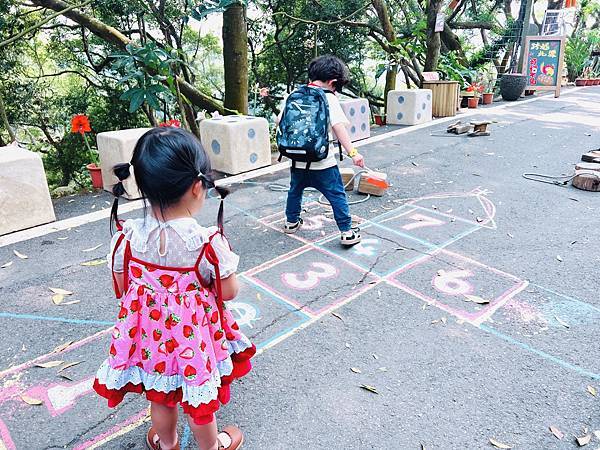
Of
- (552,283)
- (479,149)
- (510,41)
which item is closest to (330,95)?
(552,283)

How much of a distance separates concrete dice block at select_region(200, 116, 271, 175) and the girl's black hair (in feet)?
14.4

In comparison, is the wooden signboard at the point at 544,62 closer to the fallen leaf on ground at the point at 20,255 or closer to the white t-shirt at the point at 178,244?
the fallen leaf on ground at the point at 20,255

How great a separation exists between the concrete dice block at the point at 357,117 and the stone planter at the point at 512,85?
606 centimetres

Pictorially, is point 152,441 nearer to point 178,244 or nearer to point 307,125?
point 178,244

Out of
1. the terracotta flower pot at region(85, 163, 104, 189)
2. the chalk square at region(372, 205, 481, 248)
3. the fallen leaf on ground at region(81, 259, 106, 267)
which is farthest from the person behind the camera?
the terracotta flower pot at region(85, 163, 104, 189)

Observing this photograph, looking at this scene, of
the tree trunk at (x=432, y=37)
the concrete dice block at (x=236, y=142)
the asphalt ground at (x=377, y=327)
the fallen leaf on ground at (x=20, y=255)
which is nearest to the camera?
the asphalt ground at (x=377, y=327)

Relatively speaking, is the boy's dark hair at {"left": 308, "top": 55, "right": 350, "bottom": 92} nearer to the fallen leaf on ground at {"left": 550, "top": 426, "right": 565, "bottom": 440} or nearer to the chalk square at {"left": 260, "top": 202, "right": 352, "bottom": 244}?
the chalk square at {"left": 260, "top": 202, "right": 352, "bottom": 244}

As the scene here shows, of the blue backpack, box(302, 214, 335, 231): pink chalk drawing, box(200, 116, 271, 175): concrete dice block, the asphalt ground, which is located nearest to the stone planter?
the asphalt ground

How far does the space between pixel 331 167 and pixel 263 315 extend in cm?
136

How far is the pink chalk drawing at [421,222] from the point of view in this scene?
429 centimetres

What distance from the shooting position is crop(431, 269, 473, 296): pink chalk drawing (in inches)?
125

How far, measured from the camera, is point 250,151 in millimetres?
6129

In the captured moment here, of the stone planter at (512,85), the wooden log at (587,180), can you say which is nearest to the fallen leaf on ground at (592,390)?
the wooden log at (587,180)

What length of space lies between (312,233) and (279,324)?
56.4 inches
